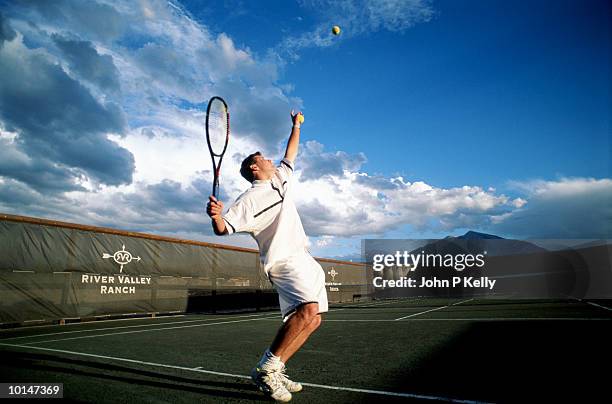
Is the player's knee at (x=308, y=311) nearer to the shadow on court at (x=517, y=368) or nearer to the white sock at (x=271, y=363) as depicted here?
the white sock at (x=271, y=363)

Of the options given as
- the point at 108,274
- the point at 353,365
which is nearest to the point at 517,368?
the point at 353,365

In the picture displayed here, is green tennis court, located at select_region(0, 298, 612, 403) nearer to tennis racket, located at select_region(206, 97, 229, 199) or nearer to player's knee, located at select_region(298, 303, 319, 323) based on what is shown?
player's knee, located at select_region(298, 303, 319, 323)

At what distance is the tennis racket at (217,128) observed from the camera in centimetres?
392

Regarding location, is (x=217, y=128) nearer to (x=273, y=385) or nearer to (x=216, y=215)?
(x=216, y=215)

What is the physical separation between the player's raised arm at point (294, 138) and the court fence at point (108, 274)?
8092 mm

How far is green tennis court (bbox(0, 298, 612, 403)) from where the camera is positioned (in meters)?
2.76

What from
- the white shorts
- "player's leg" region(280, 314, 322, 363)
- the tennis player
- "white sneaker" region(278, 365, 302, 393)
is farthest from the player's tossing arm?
"white sneaker" region(278, 365, 302, 393)

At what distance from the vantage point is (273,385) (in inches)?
104

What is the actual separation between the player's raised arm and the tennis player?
45cm

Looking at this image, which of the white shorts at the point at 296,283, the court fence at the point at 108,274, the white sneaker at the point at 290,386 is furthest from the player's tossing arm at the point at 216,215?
the court fence at the point at 108,274

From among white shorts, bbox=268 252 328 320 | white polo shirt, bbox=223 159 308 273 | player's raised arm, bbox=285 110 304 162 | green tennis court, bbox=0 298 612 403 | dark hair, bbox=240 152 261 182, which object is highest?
player's raised arm, bbox=285 110 304 162

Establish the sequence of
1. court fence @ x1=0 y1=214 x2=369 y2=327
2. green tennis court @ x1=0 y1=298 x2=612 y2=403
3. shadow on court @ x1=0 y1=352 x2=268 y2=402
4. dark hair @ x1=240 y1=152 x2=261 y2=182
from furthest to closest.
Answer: court fence @ x1=0 y1=214 x2=369 y2=327 < dark hair @ x1=240 y1=152 x2=261 y2=182 < shadow on court @ x1=0 y1=352 x2=268 y2=402 < green tennis court @ x1=0 y1=298 x2=612 y2=403


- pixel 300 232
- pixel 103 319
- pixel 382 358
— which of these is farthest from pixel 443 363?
pixel 103 319

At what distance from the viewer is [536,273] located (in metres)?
30.6
